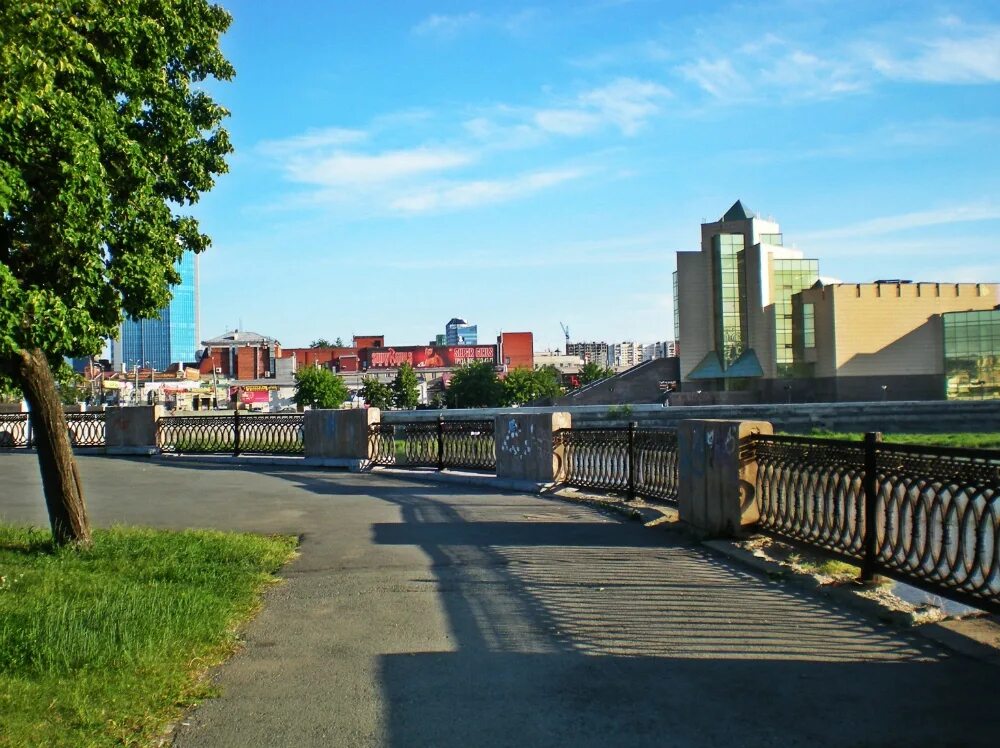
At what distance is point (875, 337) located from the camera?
77.3m

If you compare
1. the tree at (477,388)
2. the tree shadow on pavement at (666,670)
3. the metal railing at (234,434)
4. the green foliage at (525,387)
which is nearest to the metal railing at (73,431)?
the metal railing at (234,434)

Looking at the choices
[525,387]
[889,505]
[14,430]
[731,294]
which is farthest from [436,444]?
[525,387]

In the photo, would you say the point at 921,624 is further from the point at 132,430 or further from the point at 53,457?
the point at 132,430

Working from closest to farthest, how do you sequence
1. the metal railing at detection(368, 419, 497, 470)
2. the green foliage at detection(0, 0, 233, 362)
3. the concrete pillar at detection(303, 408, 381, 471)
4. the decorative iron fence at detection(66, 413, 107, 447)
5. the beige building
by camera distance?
the green foliage at detection(0, 0, 233, 362), the metal railing at detection(368, 419, 497, 470), the concrete pillar at detection(303, 408, 381, 471), the decorative iron fence at detection(66, 413, 107, 447), the beige building

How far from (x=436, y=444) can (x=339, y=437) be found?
9.54ft

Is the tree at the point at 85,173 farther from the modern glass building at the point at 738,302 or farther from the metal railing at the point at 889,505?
the modern glass building at the point at 738,302

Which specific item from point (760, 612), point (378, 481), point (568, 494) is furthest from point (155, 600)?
point (378, 481)

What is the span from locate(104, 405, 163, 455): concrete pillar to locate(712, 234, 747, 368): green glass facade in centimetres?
6428

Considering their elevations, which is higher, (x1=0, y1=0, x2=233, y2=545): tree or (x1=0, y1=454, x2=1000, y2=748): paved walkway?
(x1=0, y1=0, x2=233, y2=545): tree

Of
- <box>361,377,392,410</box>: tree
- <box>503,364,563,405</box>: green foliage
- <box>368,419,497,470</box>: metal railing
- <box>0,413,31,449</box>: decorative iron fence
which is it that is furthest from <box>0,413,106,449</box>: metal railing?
<box>361,377,392,410</box>: tree

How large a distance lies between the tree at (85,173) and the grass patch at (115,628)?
1112 mm

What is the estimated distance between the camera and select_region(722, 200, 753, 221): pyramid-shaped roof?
3300 inches

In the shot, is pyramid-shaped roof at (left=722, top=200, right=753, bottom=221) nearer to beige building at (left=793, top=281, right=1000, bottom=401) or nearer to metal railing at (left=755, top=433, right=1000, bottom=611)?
beige building at (left=793, top=281, right=1000, bottom=401)

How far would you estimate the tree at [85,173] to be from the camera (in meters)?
7.31
